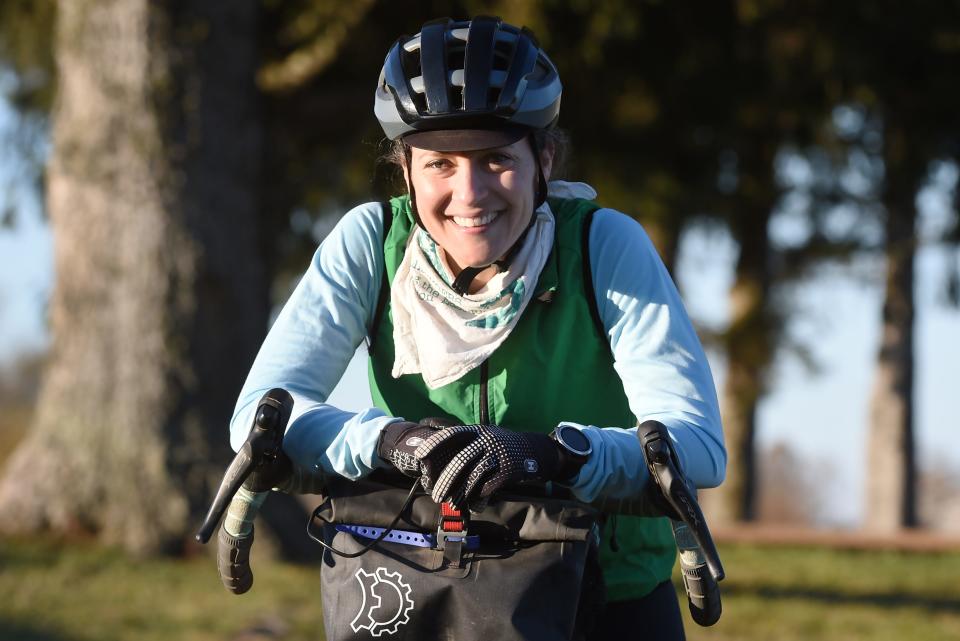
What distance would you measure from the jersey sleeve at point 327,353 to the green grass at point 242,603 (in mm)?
4643

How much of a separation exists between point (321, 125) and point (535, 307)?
893 centimetres

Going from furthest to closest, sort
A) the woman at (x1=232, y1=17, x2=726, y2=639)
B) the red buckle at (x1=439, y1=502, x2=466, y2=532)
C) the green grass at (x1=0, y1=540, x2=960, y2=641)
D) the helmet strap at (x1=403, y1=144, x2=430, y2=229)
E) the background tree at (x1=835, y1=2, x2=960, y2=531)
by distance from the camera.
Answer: the background tree at (x1=835, y1=2, x2=960, y2=531) → the green grass at (x1=0, y1=540, x2=960, y2=641) → the helmet strap at (x1=403, y1=144, x2=430, y2=229) → the woman at (x1=232, y1=17, x2=726, y2=639) → the red buckle at (x1=439, y1=502, x2=466, y2=532)

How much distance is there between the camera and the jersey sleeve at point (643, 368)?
7.00 ft

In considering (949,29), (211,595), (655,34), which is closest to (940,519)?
(949,29)

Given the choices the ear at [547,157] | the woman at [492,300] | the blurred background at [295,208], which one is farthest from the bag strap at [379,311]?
the blurred background at [295,208]

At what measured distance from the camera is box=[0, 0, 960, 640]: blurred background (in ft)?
27.2

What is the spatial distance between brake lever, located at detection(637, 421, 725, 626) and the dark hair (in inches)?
30.0

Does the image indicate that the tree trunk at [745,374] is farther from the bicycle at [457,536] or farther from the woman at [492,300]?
the bicycle at [457,536]

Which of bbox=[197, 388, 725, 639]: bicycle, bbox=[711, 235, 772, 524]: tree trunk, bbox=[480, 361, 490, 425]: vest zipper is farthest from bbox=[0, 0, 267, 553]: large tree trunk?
bbox=[197, 388, 725, 639]: bicycle

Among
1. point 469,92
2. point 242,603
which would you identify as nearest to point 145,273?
point 242,603

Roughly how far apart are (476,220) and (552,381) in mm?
345

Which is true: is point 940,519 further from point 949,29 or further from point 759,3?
point 759,3

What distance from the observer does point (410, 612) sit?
2074mm

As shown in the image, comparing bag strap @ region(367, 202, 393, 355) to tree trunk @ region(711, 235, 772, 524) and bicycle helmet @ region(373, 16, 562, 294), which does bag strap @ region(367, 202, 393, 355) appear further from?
tree trunk @ region(711, 235, 772, 524)
